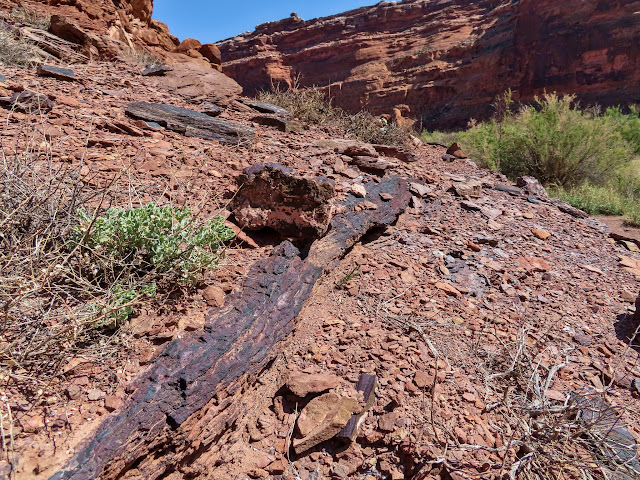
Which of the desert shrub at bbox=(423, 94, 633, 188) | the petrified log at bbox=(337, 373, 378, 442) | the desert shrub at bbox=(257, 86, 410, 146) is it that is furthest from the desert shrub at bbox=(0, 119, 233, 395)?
the desert shrub at bbox=(423, 94, 633, 188)

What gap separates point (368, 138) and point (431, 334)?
3.73 meters

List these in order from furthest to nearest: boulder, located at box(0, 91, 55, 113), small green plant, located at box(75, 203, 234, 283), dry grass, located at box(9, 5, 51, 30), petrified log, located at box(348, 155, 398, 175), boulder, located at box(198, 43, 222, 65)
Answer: boulder, located at box(198, 43, 222, 65) < dry grass, located at box(9, 5, 51, 30) < petrified log, located at box(348, 155, 398, 175) < boulder, located at box(0, 91, 55, 113) < small green plant, located at box(75, 203, 234, 283)

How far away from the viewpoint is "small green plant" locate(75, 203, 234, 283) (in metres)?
1.67

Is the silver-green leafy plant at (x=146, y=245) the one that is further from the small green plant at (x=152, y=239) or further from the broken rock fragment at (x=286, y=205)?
the broken rock fragment at (x=286, y=205)

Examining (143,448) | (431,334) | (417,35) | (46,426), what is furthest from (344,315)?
(417,35)

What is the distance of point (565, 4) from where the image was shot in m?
23.8

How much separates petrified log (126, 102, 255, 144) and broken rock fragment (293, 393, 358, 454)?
2693 millimetres

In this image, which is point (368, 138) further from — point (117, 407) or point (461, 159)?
point (117, 407)

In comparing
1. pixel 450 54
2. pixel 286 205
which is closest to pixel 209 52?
pixel 286 205

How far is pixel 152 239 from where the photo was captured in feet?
5.74

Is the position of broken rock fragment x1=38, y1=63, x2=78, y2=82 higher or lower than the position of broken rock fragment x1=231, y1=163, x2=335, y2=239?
higher

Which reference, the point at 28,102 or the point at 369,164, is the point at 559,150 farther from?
the point at 28,102

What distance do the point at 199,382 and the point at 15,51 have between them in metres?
5.01

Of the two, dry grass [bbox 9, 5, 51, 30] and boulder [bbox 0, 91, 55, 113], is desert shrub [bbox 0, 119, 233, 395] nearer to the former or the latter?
boulder [bbox 0, 91, 55, 113]
